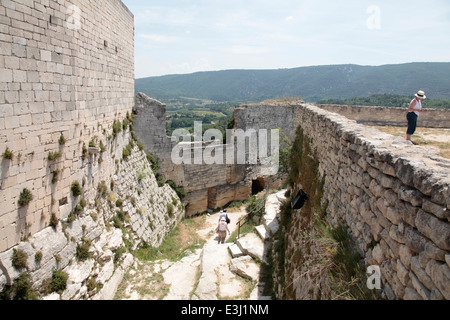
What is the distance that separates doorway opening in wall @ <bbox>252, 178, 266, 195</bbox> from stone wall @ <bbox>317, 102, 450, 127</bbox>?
21.6 ft

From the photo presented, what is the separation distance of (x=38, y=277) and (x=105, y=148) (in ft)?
14.0

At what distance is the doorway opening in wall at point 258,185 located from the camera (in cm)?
1891

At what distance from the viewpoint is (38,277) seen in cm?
591

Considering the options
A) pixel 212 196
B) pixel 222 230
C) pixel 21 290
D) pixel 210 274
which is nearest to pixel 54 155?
pixel 21 290

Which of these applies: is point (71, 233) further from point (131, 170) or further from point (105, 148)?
point (131, 170)

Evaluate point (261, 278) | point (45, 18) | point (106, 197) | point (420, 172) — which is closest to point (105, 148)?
point (106, 197)

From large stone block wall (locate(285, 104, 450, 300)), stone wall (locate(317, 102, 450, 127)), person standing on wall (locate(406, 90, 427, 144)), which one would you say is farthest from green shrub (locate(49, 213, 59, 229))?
stone wall (locate(317, 102, 450, 127))

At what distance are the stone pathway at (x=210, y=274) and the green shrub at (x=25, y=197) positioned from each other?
363 cm

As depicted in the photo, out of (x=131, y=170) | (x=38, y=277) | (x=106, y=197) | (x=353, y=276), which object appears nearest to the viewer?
→ (x=353, y=276)

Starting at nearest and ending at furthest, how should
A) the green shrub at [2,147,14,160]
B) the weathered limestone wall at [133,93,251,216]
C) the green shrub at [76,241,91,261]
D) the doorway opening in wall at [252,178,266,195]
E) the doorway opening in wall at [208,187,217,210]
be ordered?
1. the green shrub at [2,147,14,160]
2. the green shrub at [76,241,91,261]
3. the weathered limestone wall at [133,93,251,216]
4. the doorway opening in wall at [208,187,217,210]
5. the doorway opening in wall at [252,178,266,195]

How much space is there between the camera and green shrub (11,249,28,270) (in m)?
5.42

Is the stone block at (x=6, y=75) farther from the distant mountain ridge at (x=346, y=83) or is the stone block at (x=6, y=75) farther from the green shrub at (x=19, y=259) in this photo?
the distant mountain ridge at (x=346, y=83)

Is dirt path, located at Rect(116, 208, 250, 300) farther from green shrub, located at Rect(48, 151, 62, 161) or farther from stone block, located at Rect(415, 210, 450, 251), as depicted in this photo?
stone block, located at Rect(415, 210, 450, 251)

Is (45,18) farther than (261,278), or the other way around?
(261,278)
